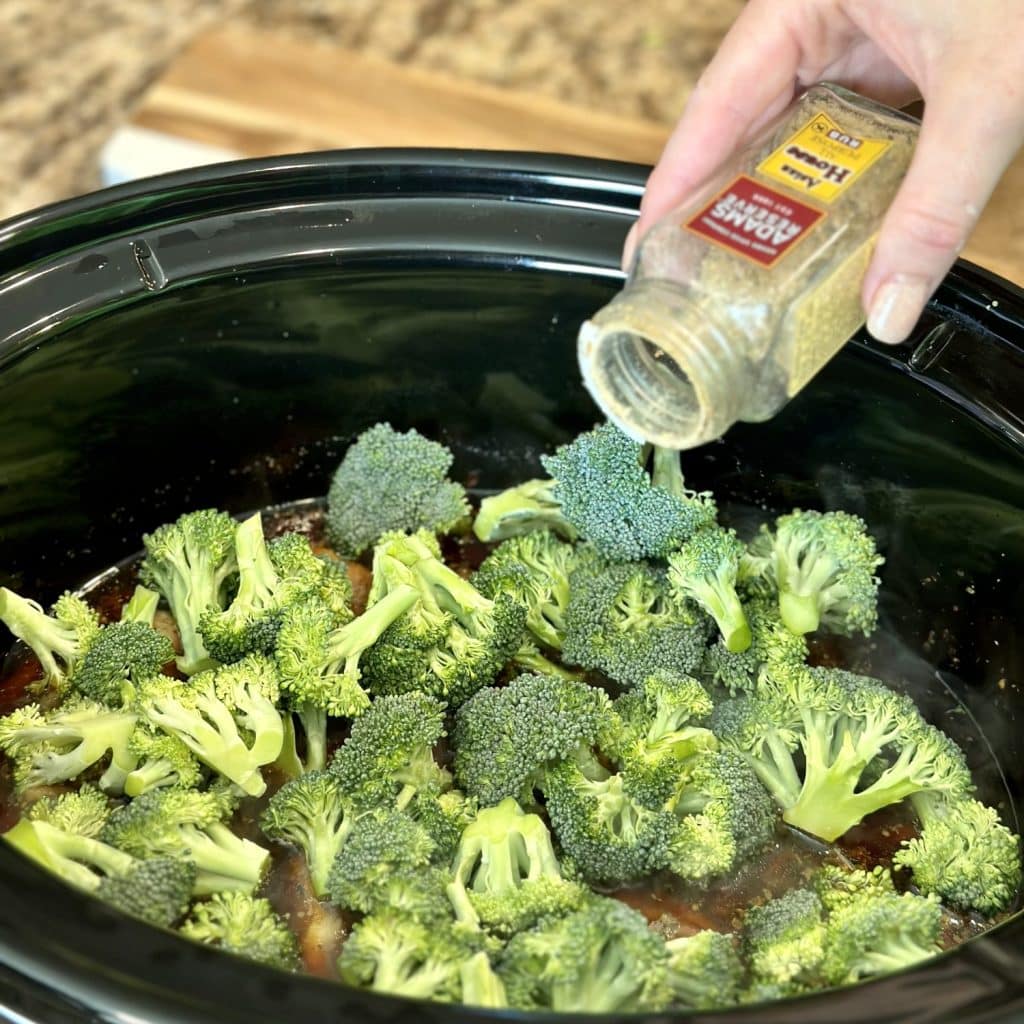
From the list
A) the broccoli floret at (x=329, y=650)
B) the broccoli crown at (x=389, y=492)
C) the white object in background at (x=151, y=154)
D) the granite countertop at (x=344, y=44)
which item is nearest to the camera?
the broccoli floret at (x=329, y=650)

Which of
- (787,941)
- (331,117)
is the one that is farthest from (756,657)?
(331,117)

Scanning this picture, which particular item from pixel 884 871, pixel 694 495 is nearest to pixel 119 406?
pixel 694 495

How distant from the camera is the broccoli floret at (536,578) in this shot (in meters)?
1.30

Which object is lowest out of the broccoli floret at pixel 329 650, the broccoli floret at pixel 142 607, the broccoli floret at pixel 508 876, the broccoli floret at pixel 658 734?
the broccoli floret at pixel 142 607

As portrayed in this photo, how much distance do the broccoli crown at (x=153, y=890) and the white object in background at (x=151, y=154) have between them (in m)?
1.18

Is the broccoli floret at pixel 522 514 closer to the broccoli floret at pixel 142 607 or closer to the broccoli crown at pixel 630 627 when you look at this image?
the broccoli crown at pixel 630 627

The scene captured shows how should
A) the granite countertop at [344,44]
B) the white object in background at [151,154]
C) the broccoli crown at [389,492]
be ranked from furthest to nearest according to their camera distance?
1. the granite countertop at [344,44]
2. the white object in background at [151,154]
3. the broccoli crown at [389,492]

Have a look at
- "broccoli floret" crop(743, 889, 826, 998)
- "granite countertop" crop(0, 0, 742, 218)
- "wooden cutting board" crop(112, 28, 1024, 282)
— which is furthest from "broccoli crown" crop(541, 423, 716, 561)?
"granite countertop" crop(0, 0, 742, 218)

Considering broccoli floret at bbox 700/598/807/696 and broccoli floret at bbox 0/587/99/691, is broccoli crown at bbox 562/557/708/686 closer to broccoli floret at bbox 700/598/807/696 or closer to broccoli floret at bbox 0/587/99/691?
broccoli floret at bbox 700/598/807/696

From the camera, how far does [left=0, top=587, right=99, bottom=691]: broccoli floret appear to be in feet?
4.01

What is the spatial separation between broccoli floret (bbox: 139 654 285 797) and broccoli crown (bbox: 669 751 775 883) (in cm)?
37

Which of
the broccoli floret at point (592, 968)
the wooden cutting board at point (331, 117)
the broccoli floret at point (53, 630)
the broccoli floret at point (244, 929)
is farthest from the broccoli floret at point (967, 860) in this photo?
the wooden cutting board at point (331, 117)

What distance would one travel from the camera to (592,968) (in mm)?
939

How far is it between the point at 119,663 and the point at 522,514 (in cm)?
46
